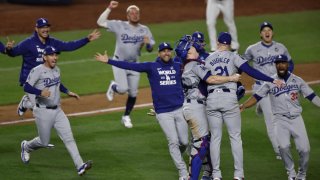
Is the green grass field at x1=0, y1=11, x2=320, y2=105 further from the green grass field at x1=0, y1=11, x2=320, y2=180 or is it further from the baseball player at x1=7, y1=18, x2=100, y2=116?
the baseball player at x1=7, y1=18, x2=100, y2=116

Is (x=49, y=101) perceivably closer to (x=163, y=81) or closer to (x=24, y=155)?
(x=24, y=155)

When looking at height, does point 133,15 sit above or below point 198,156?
above

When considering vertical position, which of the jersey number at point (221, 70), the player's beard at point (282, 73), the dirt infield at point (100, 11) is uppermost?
the jersey number at point (221, 70)

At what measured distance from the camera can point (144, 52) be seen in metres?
21.3

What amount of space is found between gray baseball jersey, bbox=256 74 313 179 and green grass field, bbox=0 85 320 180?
1.80ft

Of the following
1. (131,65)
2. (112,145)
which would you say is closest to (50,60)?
(131,65)

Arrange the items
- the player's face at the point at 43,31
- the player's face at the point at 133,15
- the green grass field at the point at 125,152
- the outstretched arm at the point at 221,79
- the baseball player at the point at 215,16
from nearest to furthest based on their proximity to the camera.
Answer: the outstretched arm at the point at 221,79
the green grass field at the point at 125,152
the player's face at the point at 43,31
the player's face at the point at 133,15
the baseball player at the point at 215,16

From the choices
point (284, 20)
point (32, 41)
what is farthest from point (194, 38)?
point (284, 20)

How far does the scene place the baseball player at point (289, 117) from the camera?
10.8 metres

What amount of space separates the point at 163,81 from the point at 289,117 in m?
1.83

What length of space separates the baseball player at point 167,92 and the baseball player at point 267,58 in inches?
61.9

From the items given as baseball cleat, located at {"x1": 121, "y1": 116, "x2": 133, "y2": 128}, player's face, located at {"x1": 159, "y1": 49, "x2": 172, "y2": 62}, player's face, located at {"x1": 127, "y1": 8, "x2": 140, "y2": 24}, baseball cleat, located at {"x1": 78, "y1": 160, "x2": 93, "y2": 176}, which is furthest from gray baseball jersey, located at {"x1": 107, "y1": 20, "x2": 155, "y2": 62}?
baseball cleat, located at {"x1": 78, "y1": 160, "x2": 93, "y2": 176}

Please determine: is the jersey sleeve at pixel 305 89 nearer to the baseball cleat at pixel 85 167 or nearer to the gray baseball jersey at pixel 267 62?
the gray baseball jersey at pixel 267 62

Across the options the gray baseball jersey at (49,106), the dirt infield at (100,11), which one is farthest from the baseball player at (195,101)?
the dirt infield at (100,11)
